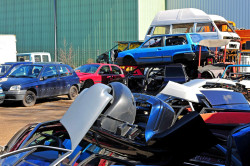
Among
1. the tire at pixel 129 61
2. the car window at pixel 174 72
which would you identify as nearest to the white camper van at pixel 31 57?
the tire at pixel 129 61

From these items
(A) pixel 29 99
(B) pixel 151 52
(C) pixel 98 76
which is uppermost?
(B) pixel 151 52

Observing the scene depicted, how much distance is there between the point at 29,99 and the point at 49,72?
1304 mm

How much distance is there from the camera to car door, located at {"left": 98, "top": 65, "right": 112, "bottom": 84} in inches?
582

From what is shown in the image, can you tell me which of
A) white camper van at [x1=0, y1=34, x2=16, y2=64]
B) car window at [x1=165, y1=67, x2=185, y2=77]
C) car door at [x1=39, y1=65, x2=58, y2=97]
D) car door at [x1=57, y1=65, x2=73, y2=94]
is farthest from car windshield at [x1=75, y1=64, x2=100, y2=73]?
white camper van at [x1=0, y1=34, x2=16, y2=64]

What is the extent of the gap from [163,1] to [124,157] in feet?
109

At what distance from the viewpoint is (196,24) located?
15930mm

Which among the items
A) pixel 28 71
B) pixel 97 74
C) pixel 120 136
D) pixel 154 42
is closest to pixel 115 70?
pixel 97 74

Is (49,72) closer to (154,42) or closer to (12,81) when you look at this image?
(12,81)

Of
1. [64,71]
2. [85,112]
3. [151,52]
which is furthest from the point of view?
[151,52]

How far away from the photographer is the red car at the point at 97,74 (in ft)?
47.3

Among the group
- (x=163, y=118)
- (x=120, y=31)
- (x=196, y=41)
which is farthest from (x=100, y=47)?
(x=163, y=118)

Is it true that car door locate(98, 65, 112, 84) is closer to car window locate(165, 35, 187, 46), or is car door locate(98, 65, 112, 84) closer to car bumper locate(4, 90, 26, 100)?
car window locate(165, 35, 187, 46)

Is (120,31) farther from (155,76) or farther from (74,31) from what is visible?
(155,76)

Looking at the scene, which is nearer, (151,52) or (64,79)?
(64,79)
